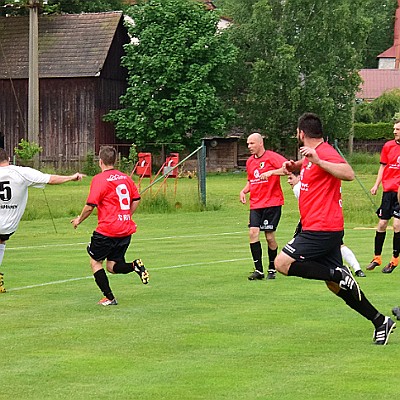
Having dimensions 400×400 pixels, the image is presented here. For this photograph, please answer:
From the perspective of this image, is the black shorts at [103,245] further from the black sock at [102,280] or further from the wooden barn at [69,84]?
the wooden barn at [69,84]

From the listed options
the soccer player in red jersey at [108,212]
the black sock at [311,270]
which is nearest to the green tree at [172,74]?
the soccer player in red jersey at [108,212]

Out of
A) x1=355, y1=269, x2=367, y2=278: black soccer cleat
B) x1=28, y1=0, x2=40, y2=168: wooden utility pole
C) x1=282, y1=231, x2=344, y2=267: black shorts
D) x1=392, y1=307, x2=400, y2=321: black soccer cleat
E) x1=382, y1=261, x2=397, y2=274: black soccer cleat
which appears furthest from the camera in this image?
x1=28, y1=0, x2=40, y2=168: wooden utility pole

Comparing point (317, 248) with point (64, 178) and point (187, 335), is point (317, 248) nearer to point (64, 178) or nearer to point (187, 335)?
point (187, 335)

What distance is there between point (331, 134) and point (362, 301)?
57435mm

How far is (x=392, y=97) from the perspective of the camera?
84062 mm

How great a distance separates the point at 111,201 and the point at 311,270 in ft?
11.1

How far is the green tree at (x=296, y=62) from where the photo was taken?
207 feet

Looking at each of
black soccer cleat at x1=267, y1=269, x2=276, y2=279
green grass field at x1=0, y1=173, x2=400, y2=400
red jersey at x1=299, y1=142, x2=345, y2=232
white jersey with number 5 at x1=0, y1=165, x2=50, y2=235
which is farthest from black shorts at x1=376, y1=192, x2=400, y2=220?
red jersey at x1=299, y1=142, x2=345, y2=232

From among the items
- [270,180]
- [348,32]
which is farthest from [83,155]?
[270,180]

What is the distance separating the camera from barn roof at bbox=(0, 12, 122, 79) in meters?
59.9

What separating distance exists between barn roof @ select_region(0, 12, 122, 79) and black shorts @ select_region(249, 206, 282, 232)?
44.8 m

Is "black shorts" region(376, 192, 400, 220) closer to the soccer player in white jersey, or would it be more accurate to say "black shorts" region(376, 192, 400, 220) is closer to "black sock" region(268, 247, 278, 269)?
"black sock" region(268, 247, 278, 269)

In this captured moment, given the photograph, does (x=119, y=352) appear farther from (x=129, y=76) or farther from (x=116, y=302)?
(x=129, y=76)

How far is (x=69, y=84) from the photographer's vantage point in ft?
197
